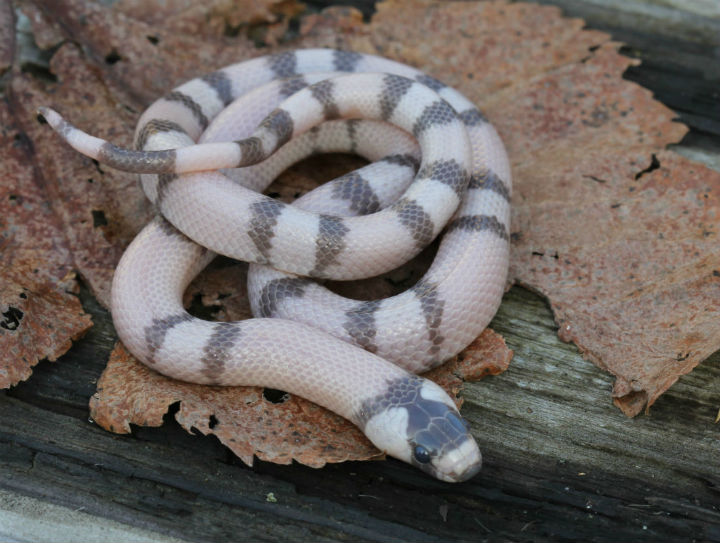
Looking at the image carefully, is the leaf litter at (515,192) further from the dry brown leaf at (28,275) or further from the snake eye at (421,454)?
the snake eye at (421,454)

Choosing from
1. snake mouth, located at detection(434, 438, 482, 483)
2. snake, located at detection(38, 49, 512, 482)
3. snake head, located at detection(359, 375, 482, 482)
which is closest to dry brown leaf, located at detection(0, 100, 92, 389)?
snake, located at detection(38, 49, 512, 482)

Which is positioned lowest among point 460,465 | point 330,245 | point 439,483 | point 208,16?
point 439,483

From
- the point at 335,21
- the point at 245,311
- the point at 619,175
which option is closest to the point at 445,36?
the point at 335,21

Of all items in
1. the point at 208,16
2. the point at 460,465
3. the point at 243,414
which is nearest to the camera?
the point at 460,465

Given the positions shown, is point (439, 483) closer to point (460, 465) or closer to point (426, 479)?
point (426, 479)

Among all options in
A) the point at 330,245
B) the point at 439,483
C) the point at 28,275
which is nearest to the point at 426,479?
the point at 439,483

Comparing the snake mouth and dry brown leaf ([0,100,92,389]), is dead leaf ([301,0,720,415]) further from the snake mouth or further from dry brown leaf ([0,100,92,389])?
dry brown leaf ([0,100,92,389])

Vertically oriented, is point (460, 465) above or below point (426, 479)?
above

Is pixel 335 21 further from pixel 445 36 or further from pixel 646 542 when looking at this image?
pixel 646 542
